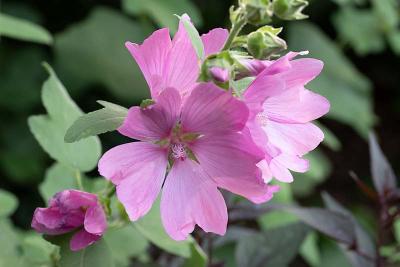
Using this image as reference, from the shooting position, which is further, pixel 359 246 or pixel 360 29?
pixel 360 29

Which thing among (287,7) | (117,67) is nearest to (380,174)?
(287,7)

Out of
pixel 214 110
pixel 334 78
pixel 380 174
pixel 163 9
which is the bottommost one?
pixel 334 78

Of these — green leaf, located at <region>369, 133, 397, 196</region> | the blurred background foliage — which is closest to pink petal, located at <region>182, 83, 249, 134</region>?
green leaf, located at <region>369, 133, 397, 196</region>

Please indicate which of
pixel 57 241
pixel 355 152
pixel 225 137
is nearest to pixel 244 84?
Answer: pixel 225 137

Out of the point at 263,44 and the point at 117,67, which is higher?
the point at 263,44

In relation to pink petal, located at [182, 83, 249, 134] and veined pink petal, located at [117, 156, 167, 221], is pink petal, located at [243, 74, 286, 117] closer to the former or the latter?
pink petal, located at [182, 83, 249, 134]

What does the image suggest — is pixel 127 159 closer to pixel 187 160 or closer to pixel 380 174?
pixel 187 160
